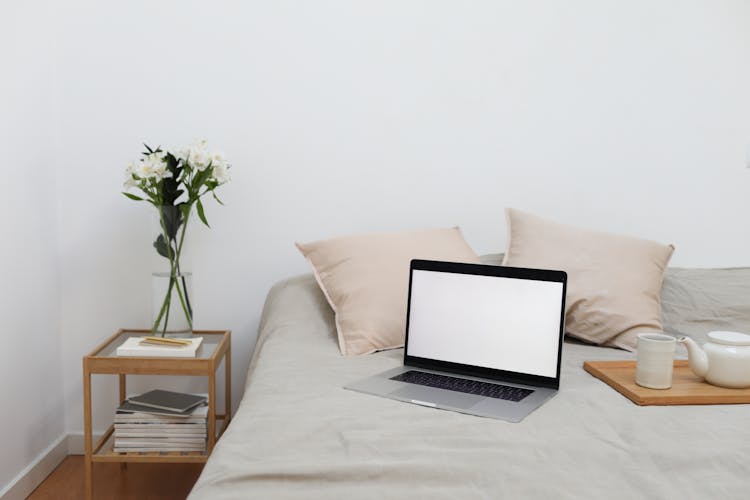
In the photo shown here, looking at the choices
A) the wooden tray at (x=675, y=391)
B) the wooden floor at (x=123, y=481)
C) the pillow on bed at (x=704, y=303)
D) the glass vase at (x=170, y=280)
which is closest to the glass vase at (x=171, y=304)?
the glass vase at (x=170, y=280)

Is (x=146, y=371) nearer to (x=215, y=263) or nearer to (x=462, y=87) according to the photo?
(x=215, y=263)

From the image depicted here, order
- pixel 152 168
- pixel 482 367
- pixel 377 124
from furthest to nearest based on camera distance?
pixel 377 124
pixel 152 168
pixel 482 367

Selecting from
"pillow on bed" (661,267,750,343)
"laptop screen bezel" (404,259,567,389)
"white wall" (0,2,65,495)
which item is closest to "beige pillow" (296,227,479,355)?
"laptop screen bezel" (404,259,567,389)

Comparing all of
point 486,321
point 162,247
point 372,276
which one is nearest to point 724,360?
point 486,321

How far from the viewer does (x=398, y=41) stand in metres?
2.37

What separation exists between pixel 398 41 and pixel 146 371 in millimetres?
1368

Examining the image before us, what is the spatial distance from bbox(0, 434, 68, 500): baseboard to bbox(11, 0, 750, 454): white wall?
123 millimetres

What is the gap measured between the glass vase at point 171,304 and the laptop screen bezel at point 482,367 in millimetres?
745

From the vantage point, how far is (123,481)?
220 cm

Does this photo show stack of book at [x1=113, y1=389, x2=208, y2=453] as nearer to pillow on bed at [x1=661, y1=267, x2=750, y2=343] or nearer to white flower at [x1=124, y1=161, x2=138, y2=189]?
white flower at [x1=124, y1=161, x2=138, y2=189]

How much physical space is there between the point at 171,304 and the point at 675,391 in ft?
4.64

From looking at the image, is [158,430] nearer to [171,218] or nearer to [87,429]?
[87,429]

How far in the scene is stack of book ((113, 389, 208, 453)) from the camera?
6.42ft

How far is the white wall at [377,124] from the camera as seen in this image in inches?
91.3
